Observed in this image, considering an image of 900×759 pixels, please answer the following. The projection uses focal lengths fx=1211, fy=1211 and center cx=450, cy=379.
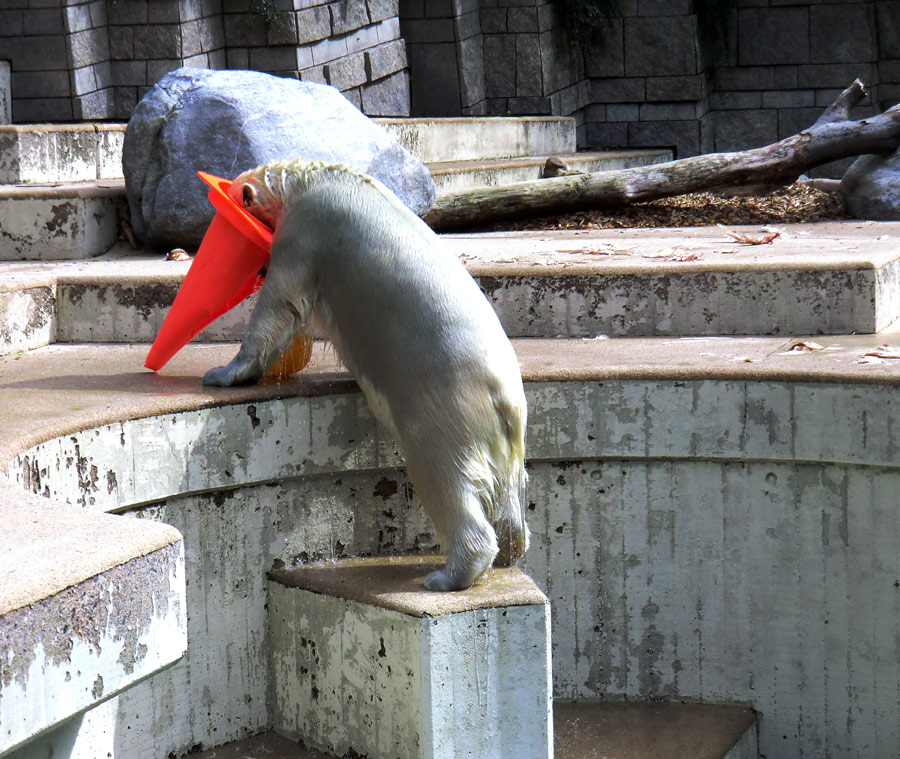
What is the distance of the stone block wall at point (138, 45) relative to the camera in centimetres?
769

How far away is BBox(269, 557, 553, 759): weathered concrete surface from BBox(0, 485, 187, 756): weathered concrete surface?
1.00m

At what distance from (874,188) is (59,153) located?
407 cm

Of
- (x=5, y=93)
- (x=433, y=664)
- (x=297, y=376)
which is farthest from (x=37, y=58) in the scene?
(x=433, y=664)

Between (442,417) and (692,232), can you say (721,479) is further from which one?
(692,232)

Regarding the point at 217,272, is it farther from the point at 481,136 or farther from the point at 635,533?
the point at 481,136

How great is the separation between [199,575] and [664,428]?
1322 millimetres

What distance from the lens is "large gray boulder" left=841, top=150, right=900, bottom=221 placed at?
5.89 m

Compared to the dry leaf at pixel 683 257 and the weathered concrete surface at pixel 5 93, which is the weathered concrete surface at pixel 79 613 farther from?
the weathered concrete surface at pixel 5 93

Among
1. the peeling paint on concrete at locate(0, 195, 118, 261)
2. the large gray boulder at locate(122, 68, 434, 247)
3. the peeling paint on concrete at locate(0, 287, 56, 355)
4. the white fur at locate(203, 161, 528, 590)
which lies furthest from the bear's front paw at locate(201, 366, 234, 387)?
the peeling paint on concrete at locate(0, 195, 118, 261)

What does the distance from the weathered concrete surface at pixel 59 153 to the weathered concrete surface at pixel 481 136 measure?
1937mm

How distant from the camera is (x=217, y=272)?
329 centimetres

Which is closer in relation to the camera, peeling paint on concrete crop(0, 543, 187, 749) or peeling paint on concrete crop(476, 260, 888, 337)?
peeling paint on concrete crop(0, 543, 187, 749)

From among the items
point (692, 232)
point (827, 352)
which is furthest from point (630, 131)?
point (827, 352)

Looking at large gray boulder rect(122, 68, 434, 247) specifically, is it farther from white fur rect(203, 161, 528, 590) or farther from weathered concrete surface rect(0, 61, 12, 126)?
weathered concrete surface rect(0, 61, 12, 126)
